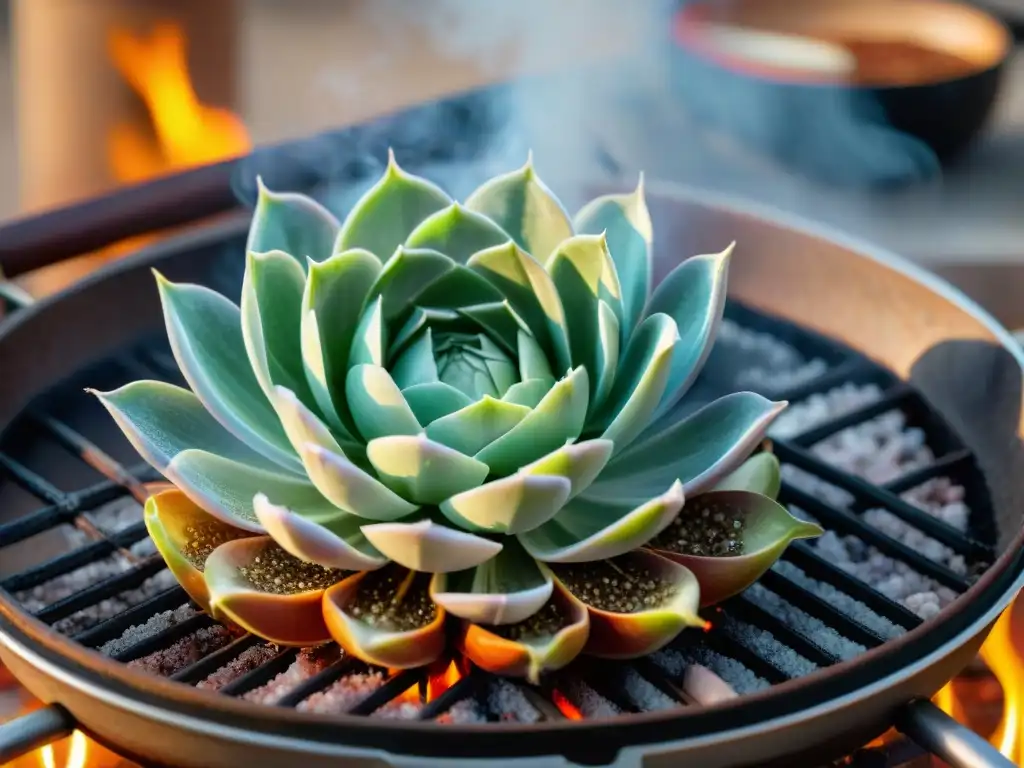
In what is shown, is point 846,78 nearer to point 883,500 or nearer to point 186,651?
point 883,500

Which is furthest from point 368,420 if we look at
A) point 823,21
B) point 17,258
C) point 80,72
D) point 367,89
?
point 367,89

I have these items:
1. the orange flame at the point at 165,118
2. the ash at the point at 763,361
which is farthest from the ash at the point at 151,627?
the orange flame at the point at 165,118

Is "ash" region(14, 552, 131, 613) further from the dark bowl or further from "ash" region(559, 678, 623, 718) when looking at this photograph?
the dark bowl

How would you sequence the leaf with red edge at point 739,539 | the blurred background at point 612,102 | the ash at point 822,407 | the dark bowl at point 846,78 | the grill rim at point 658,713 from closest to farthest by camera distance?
the grill rim at point 658,713, the leaf with red edge at point 739,539, the ash at point 822,407, the blurred background at point 612,102, the dark bowl at point 846,78

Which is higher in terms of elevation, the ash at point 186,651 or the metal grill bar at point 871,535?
the ash at point 186,651

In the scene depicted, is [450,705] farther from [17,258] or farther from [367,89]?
[367,89]

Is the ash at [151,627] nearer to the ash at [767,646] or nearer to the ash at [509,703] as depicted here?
the ash at [509,703]
